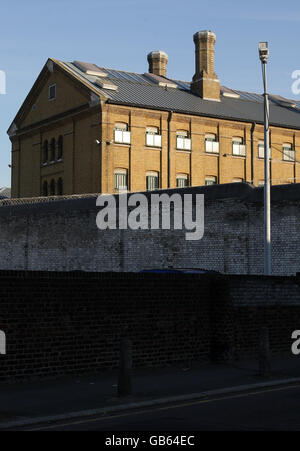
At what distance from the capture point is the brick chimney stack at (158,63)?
6303 cm

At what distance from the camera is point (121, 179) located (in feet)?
164

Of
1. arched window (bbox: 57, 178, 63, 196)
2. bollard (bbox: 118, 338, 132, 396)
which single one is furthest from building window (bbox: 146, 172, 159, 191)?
bollard (bbox: 118, 338, 132, 396)

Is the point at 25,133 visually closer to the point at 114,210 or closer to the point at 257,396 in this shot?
the point at 114,210

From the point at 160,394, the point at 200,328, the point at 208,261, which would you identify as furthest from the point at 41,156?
the point at 160,394

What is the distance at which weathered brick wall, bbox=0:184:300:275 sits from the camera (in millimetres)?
27000

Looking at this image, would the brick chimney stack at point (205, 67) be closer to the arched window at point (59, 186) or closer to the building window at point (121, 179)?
the building window at point (121, 179)

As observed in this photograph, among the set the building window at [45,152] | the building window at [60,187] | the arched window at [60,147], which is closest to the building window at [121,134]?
the arched window at [60,147]

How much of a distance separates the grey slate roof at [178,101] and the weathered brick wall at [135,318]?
34514mm

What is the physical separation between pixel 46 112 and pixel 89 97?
23.0ft

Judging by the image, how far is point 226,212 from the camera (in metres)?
28.5

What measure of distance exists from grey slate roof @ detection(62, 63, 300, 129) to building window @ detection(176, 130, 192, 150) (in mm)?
1626

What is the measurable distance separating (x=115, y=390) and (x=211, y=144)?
43.3 m

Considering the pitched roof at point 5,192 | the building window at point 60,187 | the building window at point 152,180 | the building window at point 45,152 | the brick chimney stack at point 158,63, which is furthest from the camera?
the pitched roof at point 5,192

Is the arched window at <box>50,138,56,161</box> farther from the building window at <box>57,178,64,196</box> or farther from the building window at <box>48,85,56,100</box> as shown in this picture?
the building window at <box>48,85,56,100</box>
